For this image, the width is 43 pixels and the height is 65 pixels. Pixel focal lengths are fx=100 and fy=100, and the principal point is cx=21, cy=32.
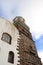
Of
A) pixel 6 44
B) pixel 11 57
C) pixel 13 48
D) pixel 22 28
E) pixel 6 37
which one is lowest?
pixel 11 57

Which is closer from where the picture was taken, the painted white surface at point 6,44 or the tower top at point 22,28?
the painted white surface at point 6,44

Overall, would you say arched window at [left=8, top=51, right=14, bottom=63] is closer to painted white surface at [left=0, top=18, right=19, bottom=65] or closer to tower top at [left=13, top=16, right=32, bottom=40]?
painted white surface at [left=0, top=18, right=19, bottom=65]

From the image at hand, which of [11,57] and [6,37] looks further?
[6,37]

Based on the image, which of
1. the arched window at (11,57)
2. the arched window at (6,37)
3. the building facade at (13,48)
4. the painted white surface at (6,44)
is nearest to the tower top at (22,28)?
the building facade at (13,48)

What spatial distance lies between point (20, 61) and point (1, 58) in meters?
2.68

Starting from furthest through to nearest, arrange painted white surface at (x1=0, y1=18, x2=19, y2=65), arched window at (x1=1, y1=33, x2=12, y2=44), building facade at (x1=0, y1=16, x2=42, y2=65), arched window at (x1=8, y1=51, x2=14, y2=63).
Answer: arched window at (x1=1, y1=33, x2=12, y2=44) < arched window at (x1=8, y1=51, x2=14, y2=63) < building facade at (x1=0, y1=16, x2=42, y2=65) < painted white surface at (x1=0, y1=18, x2=19, y2=65)

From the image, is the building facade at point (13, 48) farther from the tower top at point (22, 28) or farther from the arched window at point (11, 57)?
the tower top at point (22, 28)

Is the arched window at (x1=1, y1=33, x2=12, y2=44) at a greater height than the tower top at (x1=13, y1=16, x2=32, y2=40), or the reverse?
the tower top at (x1=13, y1=16, x2=32, y2=40)

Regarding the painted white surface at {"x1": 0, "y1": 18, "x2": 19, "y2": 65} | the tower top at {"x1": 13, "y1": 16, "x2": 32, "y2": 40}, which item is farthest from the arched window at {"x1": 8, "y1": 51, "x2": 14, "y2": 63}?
the tower top at {"x1": 13, "y1": 16, "x2": 32, "y2": 40}

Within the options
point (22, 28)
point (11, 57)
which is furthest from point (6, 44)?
point (22, 28)

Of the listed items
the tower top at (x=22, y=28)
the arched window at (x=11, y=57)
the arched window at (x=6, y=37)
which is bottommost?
the arched window at (x=11, y=57)

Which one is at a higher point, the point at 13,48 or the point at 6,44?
the point at 6,44

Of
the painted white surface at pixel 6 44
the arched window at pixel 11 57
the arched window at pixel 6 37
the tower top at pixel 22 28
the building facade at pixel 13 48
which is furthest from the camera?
the tower top at pixel 22 28

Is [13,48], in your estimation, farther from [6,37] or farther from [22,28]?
[22,28]
